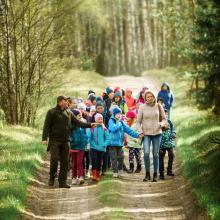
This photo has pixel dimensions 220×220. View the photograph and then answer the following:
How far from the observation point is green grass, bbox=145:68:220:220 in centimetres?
1076

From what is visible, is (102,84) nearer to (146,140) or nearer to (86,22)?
(86,22)

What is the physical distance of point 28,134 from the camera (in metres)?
20.2

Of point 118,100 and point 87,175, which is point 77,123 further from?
point 118,100

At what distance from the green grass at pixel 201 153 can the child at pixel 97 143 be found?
197cm

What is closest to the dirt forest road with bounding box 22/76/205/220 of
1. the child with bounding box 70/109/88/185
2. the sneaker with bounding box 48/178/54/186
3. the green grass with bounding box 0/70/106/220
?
the sneaker with bounding box 48/178/54/186

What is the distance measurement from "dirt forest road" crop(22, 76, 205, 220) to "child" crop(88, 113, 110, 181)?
0.48 meters

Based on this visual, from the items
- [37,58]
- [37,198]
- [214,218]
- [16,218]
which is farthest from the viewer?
[37,58]

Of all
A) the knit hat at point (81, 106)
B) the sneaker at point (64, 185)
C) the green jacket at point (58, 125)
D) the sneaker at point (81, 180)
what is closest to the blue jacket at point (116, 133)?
the sneaker at point (81, 180)

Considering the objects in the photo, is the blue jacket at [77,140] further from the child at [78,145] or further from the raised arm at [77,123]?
the raised arm at [77,123]

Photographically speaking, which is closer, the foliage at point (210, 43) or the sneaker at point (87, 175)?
the sneaker at point (87, 175)

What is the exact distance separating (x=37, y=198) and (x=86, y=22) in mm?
52547

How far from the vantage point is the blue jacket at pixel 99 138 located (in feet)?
46.2

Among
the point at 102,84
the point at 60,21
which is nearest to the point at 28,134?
the point at 60,21

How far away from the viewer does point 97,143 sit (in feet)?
46.4
